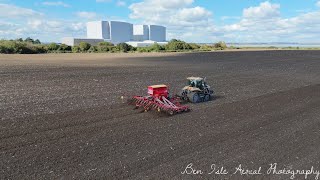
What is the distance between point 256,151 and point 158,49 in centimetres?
9834

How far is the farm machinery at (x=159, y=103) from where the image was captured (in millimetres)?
12105

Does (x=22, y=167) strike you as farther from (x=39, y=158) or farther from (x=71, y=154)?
(x=71, y=154)

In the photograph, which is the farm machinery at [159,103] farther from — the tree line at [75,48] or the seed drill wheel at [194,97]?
the tree line at [75,48]

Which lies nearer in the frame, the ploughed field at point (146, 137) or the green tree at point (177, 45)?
the ploughed field at point (146, 137)

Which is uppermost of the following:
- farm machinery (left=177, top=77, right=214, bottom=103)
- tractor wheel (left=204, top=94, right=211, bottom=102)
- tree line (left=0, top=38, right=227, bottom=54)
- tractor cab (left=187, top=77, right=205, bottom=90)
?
tree line (left=0, top=38, right=227, bottom=54)

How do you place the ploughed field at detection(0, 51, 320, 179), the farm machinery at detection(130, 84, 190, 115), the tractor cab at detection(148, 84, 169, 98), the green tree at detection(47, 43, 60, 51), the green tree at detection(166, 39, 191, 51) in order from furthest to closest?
1. the green tree at detection(166, 39, 191, 51)
2. the green tree at detection(47, 43, 60, 51)
3. the tractor cab at detection(148, 84, 169, 98)
4. the farm machinery at detection(130, 84, 190, 115)
5. the ploughed field at detection(0, 51, 320, 179)

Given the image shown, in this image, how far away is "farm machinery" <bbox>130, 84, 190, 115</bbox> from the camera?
12.1 m

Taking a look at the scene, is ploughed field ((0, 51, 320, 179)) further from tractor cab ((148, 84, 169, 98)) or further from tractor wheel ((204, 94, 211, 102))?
tractor cab ((148, 84, 169, 98))

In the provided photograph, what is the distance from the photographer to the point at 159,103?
1247 centimetres

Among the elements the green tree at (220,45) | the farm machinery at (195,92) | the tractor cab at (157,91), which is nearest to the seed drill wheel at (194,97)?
the farm machinery at (195,92)

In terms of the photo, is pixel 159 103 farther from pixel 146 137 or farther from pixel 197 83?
pixel 197 83

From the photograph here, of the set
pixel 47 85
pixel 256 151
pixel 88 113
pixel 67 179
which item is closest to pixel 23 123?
pixel 88 113

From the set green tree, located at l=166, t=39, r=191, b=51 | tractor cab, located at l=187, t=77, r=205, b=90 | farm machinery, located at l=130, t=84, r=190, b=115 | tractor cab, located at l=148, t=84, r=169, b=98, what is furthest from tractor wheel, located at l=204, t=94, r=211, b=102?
green tree, located at l=166, t=39, r=191, b=51

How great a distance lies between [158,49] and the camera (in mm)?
104938
